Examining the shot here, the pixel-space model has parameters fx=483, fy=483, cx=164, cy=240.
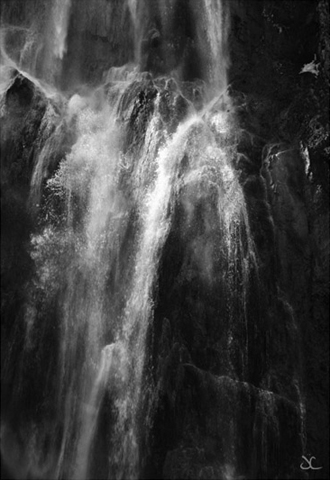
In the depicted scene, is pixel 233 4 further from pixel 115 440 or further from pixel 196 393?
pixel 115 440

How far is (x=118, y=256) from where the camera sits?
12.2 meters

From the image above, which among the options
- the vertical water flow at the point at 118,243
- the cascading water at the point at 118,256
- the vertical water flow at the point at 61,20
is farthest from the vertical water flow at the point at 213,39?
the vertical water flow at the point at 61,20

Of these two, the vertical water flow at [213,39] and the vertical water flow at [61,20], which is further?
the vertical water flow at [61,20]

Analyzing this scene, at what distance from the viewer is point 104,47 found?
16812 millimetres

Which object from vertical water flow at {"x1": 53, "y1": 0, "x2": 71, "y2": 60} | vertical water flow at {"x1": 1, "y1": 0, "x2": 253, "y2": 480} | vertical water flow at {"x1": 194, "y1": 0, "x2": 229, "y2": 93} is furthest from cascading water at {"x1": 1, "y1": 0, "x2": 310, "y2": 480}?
vertical water flow at {"x1": 53, "y1": 0, "x2": 71, "y2": 60}

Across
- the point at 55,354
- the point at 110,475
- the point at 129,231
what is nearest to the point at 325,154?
the point at 129,231

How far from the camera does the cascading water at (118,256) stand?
10430 millimetres

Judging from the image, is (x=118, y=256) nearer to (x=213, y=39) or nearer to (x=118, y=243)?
(x=118, y=243)

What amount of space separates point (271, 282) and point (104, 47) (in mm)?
10444

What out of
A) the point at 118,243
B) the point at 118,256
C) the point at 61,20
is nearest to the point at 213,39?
the point at 61,20

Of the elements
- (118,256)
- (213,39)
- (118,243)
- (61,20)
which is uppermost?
(61,20)

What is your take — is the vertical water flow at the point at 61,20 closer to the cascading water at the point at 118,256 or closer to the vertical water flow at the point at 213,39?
the cascading water at the point at 118,256

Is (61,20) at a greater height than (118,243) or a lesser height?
greater

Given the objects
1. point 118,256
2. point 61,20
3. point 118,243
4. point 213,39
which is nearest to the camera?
point 118,256
